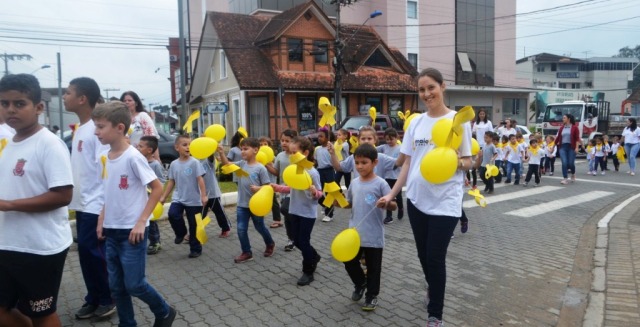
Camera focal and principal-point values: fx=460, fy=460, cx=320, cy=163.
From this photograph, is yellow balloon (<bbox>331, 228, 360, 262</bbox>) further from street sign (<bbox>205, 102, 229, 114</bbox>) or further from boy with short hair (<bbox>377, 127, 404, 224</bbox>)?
street sign (<bbox>205, 102, 229, 114</bbox>)

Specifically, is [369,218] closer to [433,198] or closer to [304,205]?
[433,198]

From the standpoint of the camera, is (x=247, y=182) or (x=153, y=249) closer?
(x=247, y=182)

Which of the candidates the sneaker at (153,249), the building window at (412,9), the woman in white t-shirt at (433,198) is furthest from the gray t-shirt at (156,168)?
the building window at (412,9)

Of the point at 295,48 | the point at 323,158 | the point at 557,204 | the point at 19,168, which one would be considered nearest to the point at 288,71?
the point at 295,48

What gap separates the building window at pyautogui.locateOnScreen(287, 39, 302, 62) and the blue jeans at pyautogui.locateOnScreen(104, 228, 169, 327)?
2136 cm

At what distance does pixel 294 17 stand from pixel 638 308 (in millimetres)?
21916

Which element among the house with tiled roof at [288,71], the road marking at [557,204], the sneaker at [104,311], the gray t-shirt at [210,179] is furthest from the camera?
the house with tiled roof at [288,71]

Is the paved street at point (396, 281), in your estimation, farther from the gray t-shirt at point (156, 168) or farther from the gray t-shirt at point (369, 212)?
the gray t-shirt at point (156, 168)

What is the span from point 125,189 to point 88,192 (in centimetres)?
68

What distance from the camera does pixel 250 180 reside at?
521cm

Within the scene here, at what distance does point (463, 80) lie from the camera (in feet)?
119

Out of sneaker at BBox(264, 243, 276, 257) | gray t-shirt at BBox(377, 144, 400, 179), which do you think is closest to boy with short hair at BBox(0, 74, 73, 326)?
sneaker at BBox(264, 243, 276, 257)

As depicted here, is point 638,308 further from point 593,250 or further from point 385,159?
point 385,159

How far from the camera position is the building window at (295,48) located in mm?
23697
